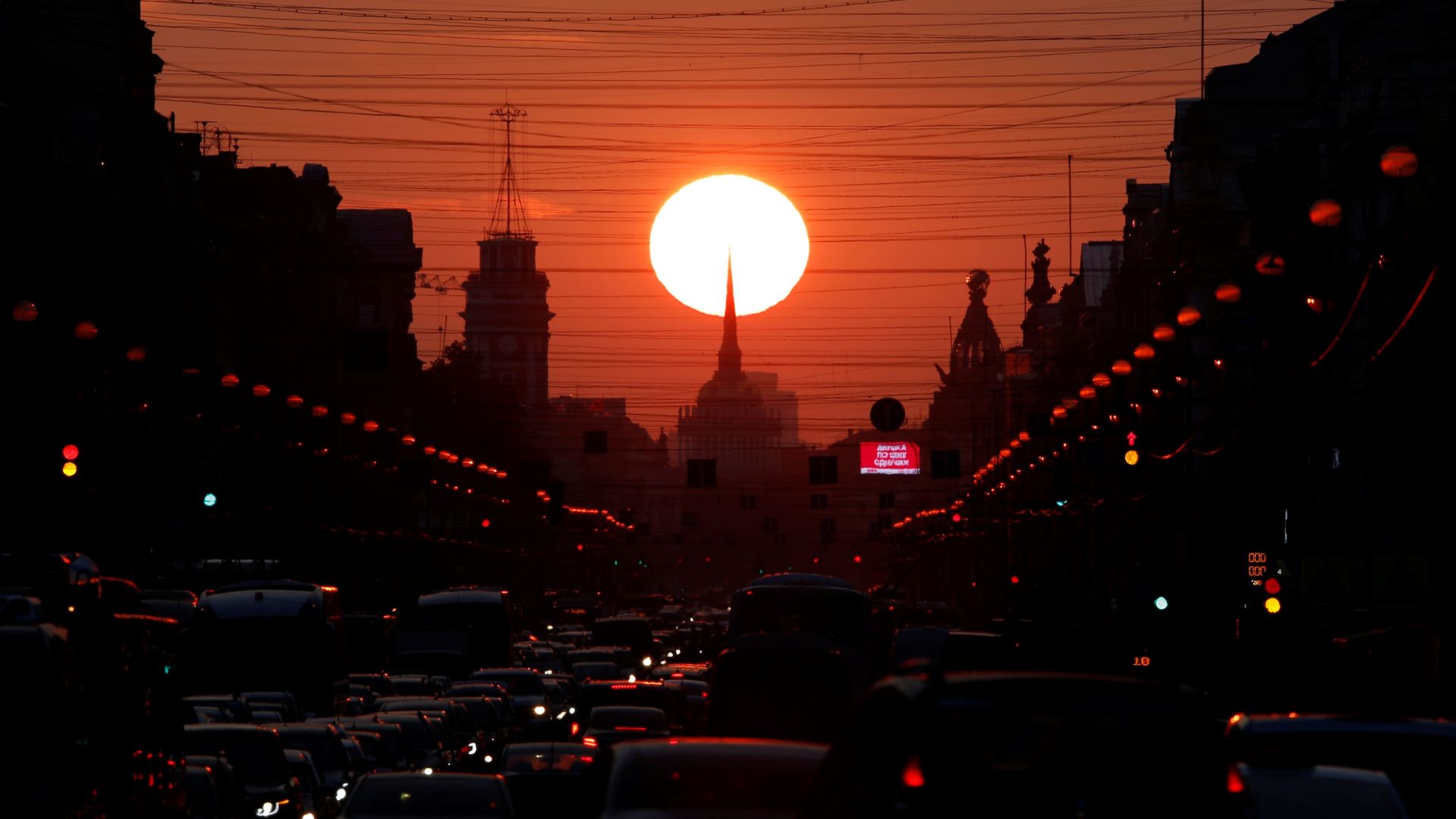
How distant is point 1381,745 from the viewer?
599 inches

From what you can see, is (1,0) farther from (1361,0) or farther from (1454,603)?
(1454,603)

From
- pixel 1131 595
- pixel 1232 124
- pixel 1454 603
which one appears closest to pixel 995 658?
pixel 1454 603

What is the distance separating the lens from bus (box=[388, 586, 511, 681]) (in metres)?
62.9

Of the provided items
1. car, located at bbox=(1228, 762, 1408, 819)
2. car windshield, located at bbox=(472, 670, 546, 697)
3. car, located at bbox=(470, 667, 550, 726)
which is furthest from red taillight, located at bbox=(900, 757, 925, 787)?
car windshield, located at bbox=(472, 670, 546, 697)

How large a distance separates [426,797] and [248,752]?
5.83 meters

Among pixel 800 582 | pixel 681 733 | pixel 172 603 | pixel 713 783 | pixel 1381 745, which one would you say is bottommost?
pixel 681 733

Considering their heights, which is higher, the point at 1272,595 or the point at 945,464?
the point at 945,464

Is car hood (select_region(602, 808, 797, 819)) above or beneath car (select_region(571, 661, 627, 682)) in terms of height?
above

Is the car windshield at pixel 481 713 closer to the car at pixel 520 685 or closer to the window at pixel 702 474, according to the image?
the car at pixel 520 685

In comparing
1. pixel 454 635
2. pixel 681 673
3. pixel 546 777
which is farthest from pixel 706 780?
pixel 454 635

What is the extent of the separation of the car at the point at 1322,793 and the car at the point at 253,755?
12.7 metres

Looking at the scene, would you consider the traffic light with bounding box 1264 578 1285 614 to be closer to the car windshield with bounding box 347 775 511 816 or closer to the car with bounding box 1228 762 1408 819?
the car windshield with bounding box 347 775 511 816

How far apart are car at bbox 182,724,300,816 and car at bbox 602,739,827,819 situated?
431 inches

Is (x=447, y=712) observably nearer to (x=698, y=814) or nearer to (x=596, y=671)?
(x=596, y=671)
